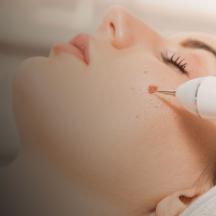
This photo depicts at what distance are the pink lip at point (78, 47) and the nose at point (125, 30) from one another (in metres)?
0.05

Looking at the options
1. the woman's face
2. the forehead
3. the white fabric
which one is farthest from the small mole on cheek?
the white fabric

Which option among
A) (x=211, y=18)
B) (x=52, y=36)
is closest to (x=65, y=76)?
(x=52, y=36)

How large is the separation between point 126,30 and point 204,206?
15.3 inches

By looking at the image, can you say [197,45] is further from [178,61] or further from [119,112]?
[119,112]

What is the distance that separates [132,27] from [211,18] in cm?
18

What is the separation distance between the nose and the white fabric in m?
0.33

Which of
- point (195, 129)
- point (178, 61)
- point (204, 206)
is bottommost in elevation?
point (204, 206)

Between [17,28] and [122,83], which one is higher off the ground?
[17,28]

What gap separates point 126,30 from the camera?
81 centimetres

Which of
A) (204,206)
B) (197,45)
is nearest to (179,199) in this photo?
(204,206)

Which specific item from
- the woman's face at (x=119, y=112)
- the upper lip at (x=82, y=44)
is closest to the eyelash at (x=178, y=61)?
the woman's face at (x=119, y=112)

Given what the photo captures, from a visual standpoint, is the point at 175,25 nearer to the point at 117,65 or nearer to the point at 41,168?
the point at 117,65

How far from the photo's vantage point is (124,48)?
0.81 metres

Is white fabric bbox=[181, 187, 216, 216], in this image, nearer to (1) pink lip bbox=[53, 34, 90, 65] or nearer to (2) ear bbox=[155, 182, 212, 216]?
(2) ear bbox=[155, 182, 212, 216]
